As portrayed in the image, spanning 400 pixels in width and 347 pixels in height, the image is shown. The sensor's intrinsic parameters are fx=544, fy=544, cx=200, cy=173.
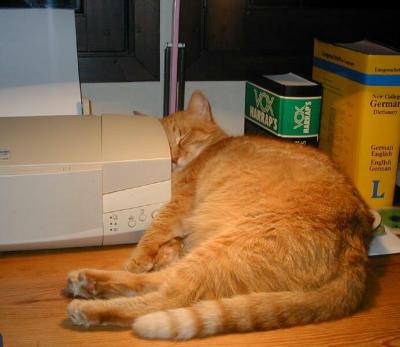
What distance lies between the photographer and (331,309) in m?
1.09

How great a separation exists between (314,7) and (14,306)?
1.37m

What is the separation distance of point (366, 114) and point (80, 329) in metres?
1.00

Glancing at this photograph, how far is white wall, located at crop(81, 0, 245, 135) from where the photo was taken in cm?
181


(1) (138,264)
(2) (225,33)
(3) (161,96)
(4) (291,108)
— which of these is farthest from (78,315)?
(2) (225,33)

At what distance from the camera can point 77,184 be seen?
1231mm

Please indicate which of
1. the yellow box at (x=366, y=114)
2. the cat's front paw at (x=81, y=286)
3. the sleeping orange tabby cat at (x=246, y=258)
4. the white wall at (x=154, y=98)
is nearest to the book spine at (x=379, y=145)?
the yellow box at (x=366, y=114)

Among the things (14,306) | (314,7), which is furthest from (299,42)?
(14,306)

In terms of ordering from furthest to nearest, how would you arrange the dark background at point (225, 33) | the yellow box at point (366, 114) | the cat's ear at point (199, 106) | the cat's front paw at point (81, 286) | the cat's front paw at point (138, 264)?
the dark background at point (225, 33) → the cat's ear at point (199, 106) → the yellow box at point (366, 114) → the cat's front paw at point (138, 264) → the cat's front paw at point (81, 286)

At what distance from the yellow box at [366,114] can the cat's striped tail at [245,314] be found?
2.08ft

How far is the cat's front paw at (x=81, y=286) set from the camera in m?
1.16

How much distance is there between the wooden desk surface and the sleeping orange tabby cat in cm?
2

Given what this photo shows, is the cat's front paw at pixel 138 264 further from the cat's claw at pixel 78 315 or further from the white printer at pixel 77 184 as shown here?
the cat's claw at pixel 78 315

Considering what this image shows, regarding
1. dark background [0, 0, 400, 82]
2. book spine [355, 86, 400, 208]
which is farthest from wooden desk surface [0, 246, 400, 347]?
dark background [0, 0, 400, 82]

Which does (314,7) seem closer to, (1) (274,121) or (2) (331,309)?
(1) (274,121)
